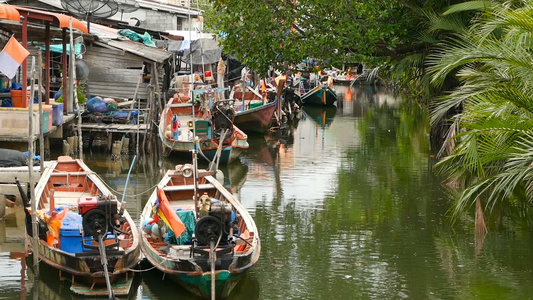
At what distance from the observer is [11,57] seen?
1177 cm

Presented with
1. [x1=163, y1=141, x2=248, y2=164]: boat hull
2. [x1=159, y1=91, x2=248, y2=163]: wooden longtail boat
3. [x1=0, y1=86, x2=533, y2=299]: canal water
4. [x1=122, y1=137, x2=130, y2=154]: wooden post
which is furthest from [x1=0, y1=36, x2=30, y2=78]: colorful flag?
[x1=122, y1=137, x2=130, y2=154]: wooden post

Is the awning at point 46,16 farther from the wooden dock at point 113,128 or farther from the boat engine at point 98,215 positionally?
the boat engine at point 98,215

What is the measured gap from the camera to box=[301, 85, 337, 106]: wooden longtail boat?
3981 centimetres

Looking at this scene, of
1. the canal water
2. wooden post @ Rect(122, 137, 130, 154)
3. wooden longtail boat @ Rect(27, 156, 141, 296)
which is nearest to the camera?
wooden longtail boat @ Rect(27, 156, 141, 296)

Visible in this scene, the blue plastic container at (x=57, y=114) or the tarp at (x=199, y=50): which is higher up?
the tarp at (x=199, y=50)

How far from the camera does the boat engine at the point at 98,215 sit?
32.9 feet

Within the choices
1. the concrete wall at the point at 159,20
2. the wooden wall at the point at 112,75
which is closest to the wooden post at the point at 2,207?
the wooden wall at the point at 112,75

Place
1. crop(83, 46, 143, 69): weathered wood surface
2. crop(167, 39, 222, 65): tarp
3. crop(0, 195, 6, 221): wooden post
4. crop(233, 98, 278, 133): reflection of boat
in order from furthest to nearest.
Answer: crop(167, 39, 222, 65): tarp < crop(233, 98, 278, 133): reflection of boat < crop(83, 46, 143, 69): weathered wood surface < crop(0, 195, 6, 221): wooden post

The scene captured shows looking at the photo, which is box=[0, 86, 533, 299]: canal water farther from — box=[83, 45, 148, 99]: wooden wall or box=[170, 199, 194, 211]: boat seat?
box=[83, 45, 148, 99]: wooden wall

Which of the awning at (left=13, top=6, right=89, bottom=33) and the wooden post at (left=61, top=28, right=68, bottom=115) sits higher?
the awning at (left=13, top=6, right=89, bottom=33)

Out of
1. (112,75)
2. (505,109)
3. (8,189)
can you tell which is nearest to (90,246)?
(8,189)

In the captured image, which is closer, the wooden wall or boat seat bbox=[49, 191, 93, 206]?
boat seat bbox=[49, 191, 93, 206]

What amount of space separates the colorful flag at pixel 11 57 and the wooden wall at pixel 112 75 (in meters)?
12.4

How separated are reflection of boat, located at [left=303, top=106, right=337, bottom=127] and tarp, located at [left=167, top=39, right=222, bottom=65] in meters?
5.11
